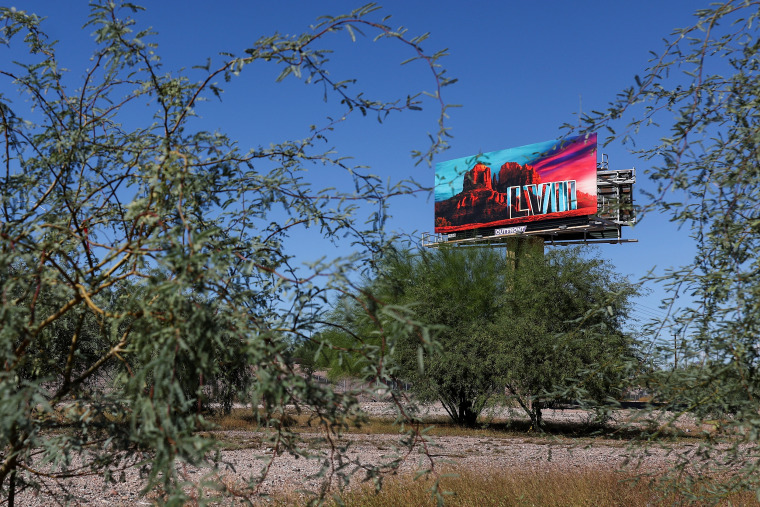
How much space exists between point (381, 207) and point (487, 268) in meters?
28.0

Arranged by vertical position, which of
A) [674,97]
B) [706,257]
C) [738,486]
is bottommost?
[738,486]

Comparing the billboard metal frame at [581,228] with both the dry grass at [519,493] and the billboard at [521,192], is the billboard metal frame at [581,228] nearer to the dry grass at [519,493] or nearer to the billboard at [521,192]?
the billboard at [521,192]

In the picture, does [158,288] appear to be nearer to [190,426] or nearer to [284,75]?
[190,426]

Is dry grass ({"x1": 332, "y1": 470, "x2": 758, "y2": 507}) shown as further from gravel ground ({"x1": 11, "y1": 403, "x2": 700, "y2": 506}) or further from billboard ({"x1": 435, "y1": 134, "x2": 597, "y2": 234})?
billboard ({"x1": 435, "y1": 134, "x2": 597, "y2": 234})

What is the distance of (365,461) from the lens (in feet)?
49.5

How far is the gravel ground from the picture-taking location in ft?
33.1

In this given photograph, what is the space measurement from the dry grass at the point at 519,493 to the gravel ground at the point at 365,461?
0.54 meters

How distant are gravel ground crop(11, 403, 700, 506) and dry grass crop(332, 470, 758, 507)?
0.54 m

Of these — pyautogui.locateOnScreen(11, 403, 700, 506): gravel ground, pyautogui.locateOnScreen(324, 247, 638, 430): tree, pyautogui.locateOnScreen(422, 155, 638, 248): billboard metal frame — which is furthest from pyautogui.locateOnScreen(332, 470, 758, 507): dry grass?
pyautogui.locateOnScreen(422, 155, 638, 248): billboard metal frame

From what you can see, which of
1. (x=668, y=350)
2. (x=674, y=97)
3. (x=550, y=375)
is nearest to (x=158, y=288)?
(x=668, y=350)

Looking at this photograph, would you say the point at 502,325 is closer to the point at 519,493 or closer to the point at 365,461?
the point at 365,461

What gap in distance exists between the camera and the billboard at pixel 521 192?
116ft

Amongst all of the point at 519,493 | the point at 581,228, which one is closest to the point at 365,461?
the point at 519,493

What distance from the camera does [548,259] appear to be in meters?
27.2
